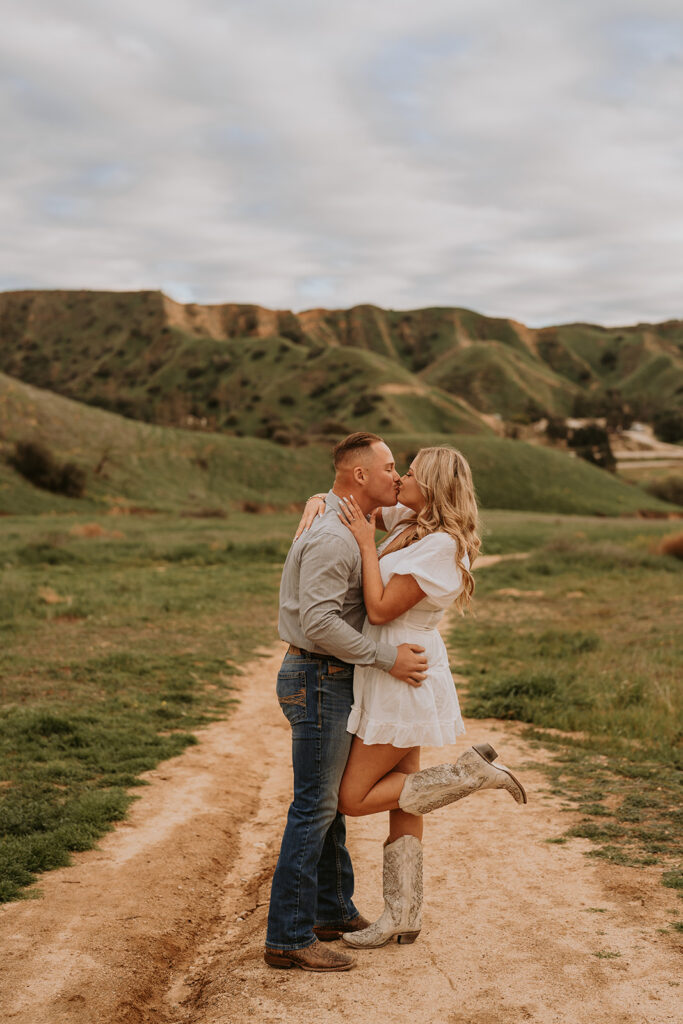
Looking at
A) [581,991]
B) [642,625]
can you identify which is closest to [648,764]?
[581,991]

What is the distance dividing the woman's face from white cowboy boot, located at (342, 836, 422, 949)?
1691 millimetres

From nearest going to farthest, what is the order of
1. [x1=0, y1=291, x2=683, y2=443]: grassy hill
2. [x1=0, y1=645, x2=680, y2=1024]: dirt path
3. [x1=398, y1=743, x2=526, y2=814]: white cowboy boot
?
[x1=0, y1=645, x2=680, y2=1024]: dirt path
[x1=398, y1=743, x2=526, y2=814]: white cowboy boot
[x1=0, y1=291, x2=683, y2=443]: grassy hill

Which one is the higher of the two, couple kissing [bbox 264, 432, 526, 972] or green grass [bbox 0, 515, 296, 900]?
couple kissing [bbox 264, 432, 526, 972]

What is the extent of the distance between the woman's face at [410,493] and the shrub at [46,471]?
45.3 meters

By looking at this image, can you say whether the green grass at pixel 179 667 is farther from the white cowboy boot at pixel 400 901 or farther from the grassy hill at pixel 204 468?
the grassy hill at pixel 204 468

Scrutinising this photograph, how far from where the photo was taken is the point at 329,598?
3859mm

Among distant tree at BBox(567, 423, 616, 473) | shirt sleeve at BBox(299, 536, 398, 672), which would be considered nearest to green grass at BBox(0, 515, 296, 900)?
shirt sleeve at BBox(299, 536, 398, 672)

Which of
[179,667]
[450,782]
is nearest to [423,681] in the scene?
[450,782]

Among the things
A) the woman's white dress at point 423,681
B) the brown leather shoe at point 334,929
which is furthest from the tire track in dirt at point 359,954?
the woman's white dress at point 423,681

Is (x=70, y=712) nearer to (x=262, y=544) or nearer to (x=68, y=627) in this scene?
(x=68, y=627)

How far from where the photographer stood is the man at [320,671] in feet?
12.8

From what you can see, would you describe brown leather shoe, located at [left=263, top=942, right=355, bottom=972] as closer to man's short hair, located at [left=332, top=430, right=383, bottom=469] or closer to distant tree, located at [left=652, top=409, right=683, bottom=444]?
man's short hair, located at [left=332, top=430, right=383, bottom=469]

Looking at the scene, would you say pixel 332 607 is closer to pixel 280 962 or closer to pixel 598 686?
pixel 280 962

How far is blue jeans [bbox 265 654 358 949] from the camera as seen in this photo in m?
3.94
